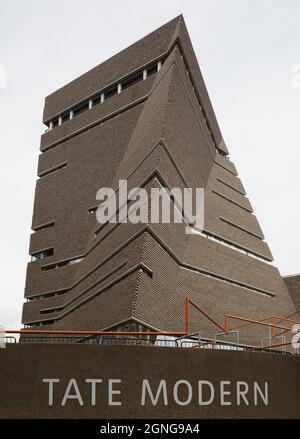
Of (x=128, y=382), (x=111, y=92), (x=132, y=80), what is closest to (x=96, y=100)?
(x=111, y=92)

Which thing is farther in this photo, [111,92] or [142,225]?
[111,92]

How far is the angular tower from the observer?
33.3m

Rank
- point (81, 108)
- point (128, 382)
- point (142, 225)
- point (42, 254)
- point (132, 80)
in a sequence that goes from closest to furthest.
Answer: point (128, 382)
point (142, 225)
point (132, 80)
point (42, 254)
point (81, 108)

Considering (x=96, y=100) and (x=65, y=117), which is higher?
(x=65, y=117)

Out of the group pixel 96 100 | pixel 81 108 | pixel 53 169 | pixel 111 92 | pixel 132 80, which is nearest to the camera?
pixel 132 80

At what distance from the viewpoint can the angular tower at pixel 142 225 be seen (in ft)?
109

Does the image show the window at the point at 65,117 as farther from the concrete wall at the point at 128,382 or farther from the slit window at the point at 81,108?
the concrete wall at the point at 128,382

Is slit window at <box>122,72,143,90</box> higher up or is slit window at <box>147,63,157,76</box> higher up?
slit window at <box>122,72,143,90</box>

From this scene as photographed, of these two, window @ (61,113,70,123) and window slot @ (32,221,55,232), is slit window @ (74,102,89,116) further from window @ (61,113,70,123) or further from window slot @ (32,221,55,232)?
window slot @ (32,221,55,232)

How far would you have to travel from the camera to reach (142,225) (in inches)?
1277

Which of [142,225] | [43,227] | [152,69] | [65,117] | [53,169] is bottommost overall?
[142,225]

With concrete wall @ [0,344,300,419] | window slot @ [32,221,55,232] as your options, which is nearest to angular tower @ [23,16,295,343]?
window slot @ [32,221,55,232]

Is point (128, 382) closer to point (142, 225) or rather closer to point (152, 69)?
point (142, 225)
